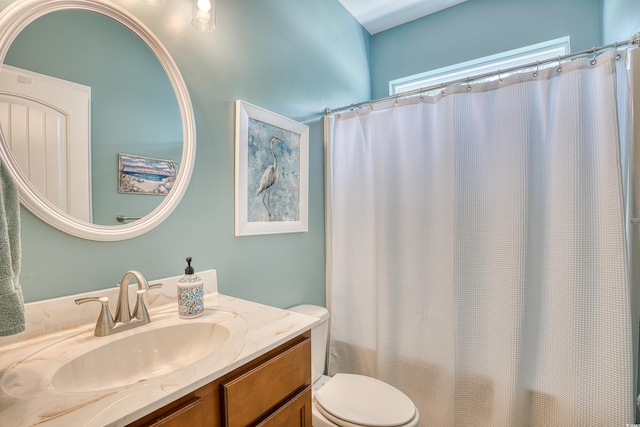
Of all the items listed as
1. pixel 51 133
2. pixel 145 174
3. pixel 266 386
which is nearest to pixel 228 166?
pixel 145 174

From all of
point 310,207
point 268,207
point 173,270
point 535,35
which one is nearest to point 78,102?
point 173,270

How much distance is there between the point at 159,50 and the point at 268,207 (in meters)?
0.80

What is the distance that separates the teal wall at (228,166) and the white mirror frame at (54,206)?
0.09 feet

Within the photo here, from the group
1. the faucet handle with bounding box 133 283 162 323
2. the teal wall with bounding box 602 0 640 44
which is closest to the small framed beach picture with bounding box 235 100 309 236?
the faucet handle with bounding box 133 283 162 323

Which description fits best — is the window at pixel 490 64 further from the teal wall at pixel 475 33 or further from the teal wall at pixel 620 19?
the teal wall at pixel 620 19

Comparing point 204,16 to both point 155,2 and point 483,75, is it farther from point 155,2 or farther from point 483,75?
point 483,75

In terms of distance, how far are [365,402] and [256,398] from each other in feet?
2.48

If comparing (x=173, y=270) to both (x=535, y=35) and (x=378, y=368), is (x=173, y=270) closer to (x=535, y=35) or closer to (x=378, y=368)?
(x=378, y=368)

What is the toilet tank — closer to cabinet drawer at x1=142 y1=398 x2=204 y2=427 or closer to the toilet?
the toilet

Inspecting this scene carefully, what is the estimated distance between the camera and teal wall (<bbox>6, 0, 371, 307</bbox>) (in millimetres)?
939

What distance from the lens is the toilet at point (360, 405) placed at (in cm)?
122

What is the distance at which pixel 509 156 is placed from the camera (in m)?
1.47

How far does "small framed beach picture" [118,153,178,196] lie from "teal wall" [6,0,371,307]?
0.31 feet

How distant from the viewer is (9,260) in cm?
61
